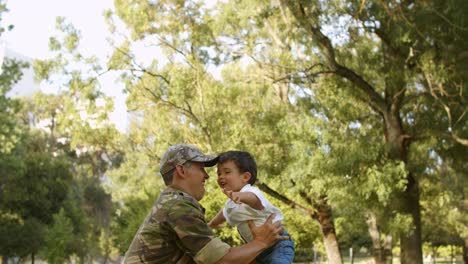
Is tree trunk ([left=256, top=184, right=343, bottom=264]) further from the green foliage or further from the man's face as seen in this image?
the man's face

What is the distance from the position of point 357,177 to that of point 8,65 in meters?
17.6

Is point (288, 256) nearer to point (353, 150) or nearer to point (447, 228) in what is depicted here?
point (353, 150)

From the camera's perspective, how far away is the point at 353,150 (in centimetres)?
1509

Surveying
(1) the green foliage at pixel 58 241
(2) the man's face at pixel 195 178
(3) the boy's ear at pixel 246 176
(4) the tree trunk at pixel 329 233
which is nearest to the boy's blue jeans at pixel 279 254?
(3) the boy's ear at pixel 246 176

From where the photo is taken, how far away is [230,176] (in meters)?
4.26

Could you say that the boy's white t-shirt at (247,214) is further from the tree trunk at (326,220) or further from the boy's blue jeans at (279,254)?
the tree trunk at (326,220)

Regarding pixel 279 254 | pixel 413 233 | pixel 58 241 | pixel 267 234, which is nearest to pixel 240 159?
pixel 279 254

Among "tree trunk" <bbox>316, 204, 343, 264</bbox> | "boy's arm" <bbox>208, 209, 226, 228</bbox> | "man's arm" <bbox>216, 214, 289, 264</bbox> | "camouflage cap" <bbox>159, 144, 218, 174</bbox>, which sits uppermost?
"camouflage cap" <bbox>159, 144, 218, 174</bbox>

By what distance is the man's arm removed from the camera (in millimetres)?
3152

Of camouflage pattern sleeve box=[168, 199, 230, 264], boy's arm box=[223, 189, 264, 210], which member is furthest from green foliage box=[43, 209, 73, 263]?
camouflage pattern sleeve box=[168, 199, 230, 264]

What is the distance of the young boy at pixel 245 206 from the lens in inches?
155

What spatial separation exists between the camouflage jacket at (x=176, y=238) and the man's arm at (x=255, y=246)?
4cm

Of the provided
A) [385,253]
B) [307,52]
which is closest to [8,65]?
[307,52]

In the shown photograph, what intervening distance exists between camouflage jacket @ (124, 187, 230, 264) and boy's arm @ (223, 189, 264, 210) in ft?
1.59
